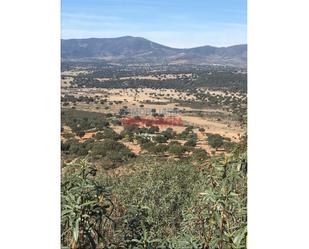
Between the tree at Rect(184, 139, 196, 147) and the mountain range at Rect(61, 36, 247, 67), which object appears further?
the tree at Rect(184, 139, 196, 147)

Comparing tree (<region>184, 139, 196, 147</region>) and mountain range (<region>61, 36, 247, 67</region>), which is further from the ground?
mountain range (<region>61, 36, 247, 67</region>)

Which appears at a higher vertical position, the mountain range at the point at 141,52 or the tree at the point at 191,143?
the mountain range at the point at 141,52

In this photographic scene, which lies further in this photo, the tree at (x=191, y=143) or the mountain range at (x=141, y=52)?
the tree at (x=191, y=143)

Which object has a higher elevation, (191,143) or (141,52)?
(141,52)

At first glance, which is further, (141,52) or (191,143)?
(191,143)
